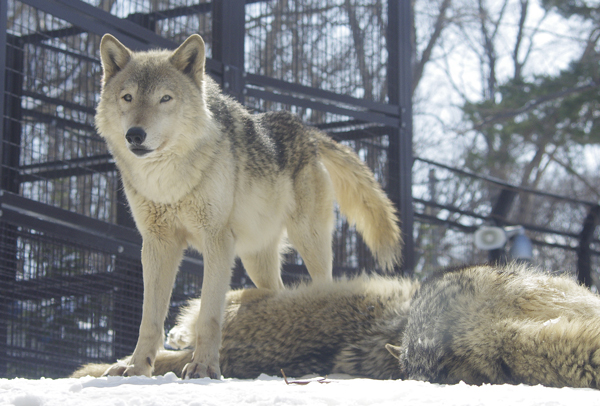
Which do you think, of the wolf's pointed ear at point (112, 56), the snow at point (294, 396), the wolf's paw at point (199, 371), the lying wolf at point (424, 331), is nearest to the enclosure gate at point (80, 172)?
the wolf's pointed ear at point (112, 56)

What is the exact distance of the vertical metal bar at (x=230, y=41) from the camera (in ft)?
17.5

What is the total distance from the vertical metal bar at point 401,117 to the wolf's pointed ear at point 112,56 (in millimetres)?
3368

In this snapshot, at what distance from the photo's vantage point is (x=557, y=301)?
295cm

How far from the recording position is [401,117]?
6.41 m

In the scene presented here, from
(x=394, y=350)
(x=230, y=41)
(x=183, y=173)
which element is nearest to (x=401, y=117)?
(x=230, y=41)

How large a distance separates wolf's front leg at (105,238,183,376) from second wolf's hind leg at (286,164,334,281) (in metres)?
1.19

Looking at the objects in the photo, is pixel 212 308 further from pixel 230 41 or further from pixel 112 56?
pixel 230 41

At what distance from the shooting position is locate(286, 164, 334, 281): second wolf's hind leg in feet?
15.6

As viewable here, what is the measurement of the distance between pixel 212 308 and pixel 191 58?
5.12 ft

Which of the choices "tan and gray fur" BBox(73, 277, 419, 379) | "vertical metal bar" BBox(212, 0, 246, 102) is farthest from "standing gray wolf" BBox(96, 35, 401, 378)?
"vertical metal bar" BBox(212, 0, 246, 102)

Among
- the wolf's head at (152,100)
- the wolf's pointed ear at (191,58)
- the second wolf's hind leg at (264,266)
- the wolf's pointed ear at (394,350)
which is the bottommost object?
the wolf's pointed ear at (394,350)

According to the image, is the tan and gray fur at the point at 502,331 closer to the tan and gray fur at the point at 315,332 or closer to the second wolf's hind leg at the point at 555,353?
the second wolf's hind leg at the point at 555,353

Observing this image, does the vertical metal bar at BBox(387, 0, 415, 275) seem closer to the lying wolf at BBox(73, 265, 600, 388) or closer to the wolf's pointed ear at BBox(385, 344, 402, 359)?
the lying wolf at BBox(73, 265, 600, 388)

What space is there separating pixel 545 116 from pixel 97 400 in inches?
619
